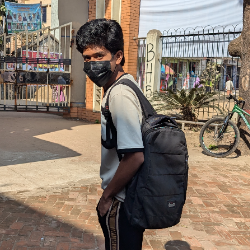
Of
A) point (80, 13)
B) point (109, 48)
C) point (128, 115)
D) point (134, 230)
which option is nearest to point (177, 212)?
point (134, 230)

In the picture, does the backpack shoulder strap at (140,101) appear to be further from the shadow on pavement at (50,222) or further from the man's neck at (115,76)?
the shadow on pavement at (50,222)

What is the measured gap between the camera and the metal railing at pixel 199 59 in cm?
855

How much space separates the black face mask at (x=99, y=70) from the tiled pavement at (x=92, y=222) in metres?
1.99

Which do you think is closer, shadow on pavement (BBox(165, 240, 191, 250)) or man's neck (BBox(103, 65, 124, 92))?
man's neck (BBox(103, 65, 124, 92))

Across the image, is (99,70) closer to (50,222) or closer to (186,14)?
(50,222)

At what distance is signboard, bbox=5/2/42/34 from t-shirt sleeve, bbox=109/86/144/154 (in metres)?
20.3

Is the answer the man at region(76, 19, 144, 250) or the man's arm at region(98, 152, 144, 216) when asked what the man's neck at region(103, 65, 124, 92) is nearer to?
the man at region(76, 19, 144, 250)

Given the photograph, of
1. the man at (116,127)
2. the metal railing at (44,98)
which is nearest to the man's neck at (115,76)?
the man at (116,127)

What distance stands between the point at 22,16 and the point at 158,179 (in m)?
21.1

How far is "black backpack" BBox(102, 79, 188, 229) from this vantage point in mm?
1686

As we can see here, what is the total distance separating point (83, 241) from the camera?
136 inches

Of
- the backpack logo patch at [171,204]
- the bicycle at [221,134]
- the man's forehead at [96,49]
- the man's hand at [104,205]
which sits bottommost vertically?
the bicycle at [221,134]

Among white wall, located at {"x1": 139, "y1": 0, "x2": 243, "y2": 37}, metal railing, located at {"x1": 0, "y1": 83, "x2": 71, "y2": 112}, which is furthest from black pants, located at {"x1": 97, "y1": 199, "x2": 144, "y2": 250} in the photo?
metal railing, located at {"x1": 0, "y1": 83, "x2": 71, "y2": 112}

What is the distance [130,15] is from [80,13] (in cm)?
245
